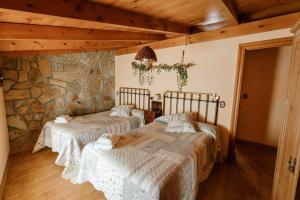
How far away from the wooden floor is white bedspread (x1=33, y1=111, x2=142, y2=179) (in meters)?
0.24

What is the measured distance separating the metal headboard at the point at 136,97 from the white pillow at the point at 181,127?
4.29ft

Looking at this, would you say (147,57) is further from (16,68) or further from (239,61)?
(16,68)

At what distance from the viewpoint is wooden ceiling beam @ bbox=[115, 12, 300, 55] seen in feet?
7.02

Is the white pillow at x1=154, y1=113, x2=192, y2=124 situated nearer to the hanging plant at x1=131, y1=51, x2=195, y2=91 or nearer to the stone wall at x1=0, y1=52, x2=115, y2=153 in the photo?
the hanging plant at x1=131, y1=51, x2=195, y2=91

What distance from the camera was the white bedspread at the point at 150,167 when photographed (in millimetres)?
1450

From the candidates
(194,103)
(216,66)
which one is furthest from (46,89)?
(216,66)

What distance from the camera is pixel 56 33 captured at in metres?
2.17

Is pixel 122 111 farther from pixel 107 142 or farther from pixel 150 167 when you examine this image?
pixel 150 167

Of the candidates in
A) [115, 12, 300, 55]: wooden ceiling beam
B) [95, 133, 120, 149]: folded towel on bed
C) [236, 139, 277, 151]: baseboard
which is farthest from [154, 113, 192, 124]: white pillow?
[236, 139, 277, 151]: baseboard

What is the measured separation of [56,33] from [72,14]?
0.79 metres

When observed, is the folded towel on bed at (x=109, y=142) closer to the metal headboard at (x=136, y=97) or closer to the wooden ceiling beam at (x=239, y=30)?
the metal headboard at (x=136, y=97)

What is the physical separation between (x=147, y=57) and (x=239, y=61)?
153 centimetres

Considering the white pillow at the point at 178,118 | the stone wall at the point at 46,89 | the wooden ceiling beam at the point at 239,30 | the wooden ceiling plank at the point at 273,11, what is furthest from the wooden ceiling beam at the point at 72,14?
the stone wall at the point at 46,89

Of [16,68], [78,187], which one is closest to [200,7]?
[78,187]
